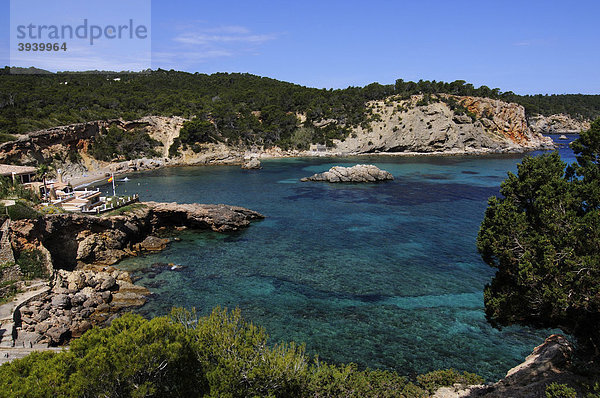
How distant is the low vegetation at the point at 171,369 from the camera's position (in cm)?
940

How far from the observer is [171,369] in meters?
11.5

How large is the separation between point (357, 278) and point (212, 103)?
104 meters

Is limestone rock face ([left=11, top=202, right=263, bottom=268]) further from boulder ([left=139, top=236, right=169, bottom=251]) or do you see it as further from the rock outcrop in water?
the rock outcrop in water

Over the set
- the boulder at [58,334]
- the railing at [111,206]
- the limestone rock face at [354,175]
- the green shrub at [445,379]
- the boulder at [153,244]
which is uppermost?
the limestone rock face at [354,175]

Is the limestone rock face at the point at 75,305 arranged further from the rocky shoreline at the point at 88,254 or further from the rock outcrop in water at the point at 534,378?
the rock outcrop in water at the point at 534,378

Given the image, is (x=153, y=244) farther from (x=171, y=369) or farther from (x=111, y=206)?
(x=171, y=369)

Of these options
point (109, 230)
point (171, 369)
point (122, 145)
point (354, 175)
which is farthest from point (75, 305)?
point (122, 145)

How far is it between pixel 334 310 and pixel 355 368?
259 inches

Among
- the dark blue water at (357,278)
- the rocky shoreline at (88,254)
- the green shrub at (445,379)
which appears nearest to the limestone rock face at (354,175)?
the dark blue water at (357,278)

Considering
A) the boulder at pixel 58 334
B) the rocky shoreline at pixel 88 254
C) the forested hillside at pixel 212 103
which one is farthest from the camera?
the forested hillside at pixel 212 103

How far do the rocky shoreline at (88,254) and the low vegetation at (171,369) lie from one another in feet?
36.6

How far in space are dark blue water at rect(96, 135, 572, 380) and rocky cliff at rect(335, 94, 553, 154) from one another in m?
61.1

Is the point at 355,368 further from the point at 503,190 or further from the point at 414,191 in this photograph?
the point at 414,191

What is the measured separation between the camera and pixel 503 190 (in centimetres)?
1460
